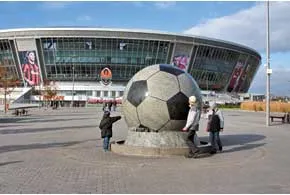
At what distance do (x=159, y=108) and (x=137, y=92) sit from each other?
87 cm

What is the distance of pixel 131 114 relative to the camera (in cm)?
1286

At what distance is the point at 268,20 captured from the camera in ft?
91.6

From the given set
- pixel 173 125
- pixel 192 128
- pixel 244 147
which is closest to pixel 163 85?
pixel 173 125

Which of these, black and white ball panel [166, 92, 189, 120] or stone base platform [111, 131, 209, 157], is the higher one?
black and white ball panel [166, 92, 189, 120]

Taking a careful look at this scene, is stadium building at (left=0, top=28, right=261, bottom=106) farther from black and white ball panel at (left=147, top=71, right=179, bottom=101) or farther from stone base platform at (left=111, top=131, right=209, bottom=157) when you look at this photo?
stone base platform at (left=111, top=131, right=209, bottom=157)

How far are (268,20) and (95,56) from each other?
72562mm

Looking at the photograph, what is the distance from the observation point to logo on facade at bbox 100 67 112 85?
315 ft

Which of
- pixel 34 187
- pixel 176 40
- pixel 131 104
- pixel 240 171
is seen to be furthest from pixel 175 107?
pixel 176 40

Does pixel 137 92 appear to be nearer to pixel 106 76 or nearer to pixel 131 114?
pixel 131 114

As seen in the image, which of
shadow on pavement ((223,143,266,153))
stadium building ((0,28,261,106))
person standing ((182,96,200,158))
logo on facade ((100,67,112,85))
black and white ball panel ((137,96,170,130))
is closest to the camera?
person standing ((182,96,200,158))

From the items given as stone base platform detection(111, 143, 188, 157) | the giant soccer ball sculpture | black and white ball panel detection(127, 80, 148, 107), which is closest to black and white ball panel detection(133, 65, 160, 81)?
the giant soccer ball sculpture

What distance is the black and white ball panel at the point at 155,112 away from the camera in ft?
40.5

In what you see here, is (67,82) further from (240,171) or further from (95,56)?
(240,171)

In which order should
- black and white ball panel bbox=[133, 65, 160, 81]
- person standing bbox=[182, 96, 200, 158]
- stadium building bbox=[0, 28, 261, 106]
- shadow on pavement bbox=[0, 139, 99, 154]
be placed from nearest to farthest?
person standing bbox=[182, 96, 200, 158]
black and white ball panel bbox=[133, 65, 160, 81]
shadow on pavement bbox=[0, 139, 99, 154]
stadium building bbox=[0, 28, 261, 106]
